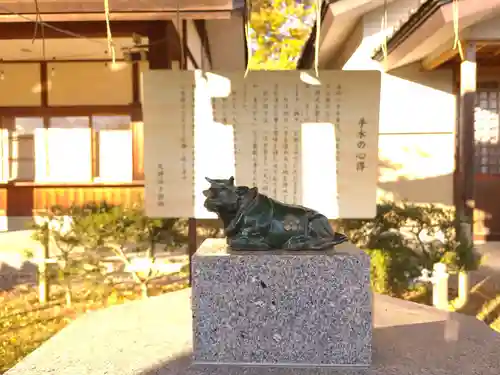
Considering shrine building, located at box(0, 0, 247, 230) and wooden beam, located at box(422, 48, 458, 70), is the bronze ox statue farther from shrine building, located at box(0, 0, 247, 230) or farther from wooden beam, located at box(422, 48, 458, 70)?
shrine building, located at box(0, 0, 247, 230)

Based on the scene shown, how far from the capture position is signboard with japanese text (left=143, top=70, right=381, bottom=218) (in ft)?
13.4

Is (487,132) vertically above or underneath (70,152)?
above

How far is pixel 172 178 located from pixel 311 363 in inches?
81.0

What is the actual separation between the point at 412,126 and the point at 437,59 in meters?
1.14

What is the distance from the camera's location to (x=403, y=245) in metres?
5.26

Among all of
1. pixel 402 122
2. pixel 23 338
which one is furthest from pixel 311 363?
pixel 402 122

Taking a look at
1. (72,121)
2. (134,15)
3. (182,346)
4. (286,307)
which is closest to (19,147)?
(72,121)

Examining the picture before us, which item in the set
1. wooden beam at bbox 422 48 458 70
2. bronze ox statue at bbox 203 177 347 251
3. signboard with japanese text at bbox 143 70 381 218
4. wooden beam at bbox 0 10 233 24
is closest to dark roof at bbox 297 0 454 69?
wooden beam at bbox 422 48 458 70

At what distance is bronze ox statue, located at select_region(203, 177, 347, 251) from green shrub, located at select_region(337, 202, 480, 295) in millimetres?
2671

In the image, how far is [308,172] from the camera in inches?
162

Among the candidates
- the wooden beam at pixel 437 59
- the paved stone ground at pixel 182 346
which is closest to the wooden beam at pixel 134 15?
the paved stone ground at pixel 182 346

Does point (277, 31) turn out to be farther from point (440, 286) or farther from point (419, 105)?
point (440, 286)

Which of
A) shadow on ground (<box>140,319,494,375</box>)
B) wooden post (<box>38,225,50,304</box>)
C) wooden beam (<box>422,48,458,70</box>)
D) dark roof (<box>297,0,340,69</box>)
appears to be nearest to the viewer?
shadow on ground (<box>140,319,494,375</box>)

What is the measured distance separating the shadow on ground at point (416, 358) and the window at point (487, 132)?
249 inches
